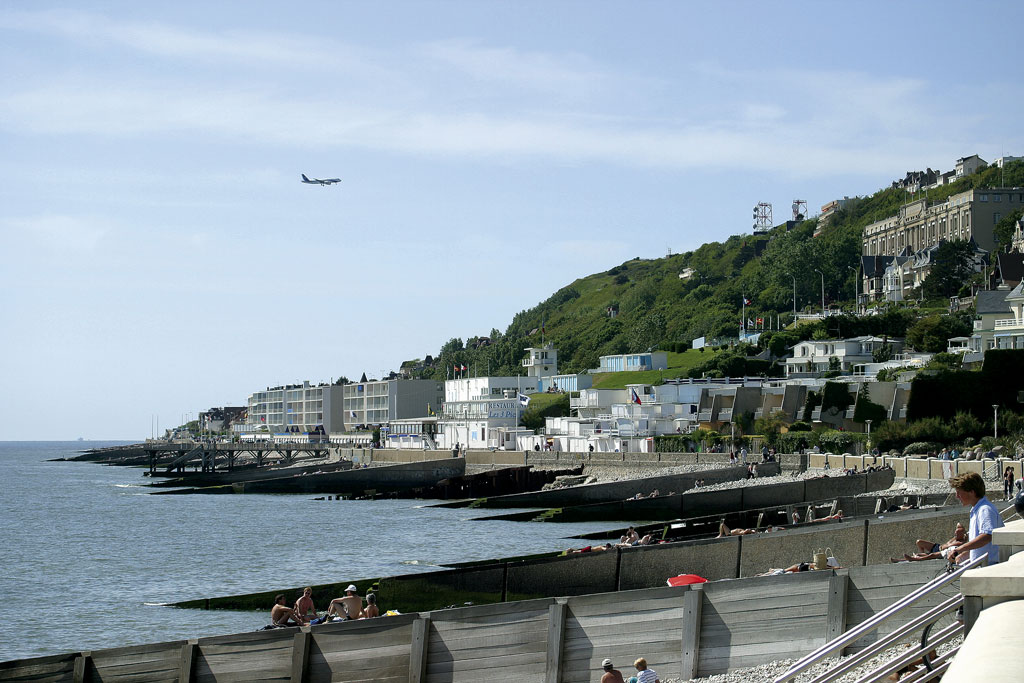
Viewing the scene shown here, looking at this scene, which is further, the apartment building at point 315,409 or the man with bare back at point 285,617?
the apartment building at point 315,409

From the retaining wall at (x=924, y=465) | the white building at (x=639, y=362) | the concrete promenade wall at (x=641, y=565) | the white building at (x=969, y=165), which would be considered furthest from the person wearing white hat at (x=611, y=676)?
the white building at (x=969, y=165)

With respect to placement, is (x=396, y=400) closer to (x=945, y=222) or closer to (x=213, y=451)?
(x=213, y=451)

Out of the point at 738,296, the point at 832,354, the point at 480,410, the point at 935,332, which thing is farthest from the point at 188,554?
the point at 738,296

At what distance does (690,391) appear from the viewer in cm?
8881

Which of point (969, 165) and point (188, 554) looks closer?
point (188, 554)

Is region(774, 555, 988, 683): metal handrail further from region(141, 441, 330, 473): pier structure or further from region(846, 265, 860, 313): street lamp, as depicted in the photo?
region(846, 265, 860, 313): street lamp

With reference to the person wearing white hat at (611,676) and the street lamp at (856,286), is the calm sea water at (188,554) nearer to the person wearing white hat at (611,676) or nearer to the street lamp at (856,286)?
the person wearing white hat at (611,676)

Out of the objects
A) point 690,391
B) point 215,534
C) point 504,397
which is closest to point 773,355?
point 690,391

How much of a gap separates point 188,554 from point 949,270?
94.3 m

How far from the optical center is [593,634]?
13.1 metres

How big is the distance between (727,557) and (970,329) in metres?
79.4

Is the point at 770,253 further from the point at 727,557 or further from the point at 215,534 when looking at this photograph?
the point at 727,557

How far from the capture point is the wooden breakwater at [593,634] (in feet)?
42.5

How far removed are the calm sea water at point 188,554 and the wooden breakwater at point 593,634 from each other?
9820mm
